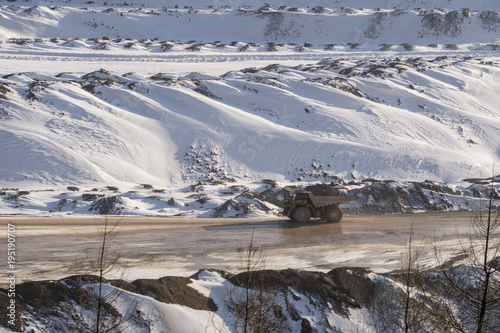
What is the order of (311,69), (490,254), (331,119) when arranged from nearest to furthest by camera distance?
(490,254)
(331,119)
(311,69)

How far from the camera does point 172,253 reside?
17.7 metres

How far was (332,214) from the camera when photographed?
2305cm

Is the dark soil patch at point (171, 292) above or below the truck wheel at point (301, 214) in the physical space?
above

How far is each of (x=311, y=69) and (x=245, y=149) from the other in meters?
21.2

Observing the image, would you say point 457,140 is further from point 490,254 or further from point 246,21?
point 246,21

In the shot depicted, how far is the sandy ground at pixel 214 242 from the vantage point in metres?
16.2

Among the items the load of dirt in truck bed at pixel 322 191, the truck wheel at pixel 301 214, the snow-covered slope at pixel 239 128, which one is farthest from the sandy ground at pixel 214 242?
the snow-covered slope at pixel 239 128

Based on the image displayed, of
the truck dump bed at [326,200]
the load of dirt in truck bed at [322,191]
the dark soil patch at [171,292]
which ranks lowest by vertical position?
the truck dump bed at [326,200]

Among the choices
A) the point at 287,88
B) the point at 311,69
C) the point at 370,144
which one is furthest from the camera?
the point at 311,69

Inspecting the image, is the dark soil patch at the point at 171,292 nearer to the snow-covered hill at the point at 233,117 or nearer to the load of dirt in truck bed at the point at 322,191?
the load of dirt in truck bed at the point at 322,191

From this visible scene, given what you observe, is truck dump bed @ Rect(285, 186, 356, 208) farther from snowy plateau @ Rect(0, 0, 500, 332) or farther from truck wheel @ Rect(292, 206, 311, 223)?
snowy plateau @ Rect(0, 0, 500, 332)

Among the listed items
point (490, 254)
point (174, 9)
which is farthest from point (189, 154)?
point (174, 9)

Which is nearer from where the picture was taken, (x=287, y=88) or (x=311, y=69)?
(x=287, y=88)

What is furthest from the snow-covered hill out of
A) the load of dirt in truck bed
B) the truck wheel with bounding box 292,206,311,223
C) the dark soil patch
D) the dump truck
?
the dark soil patch
